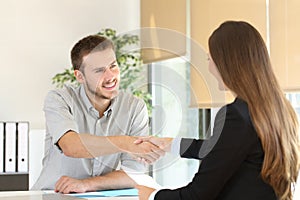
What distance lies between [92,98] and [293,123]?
0.69 m

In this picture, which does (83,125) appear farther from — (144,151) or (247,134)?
(247,134)

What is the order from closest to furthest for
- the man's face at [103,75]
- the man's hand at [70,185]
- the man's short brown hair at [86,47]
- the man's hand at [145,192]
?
the man's hand at [145,192] → the man's face at [103,75] → the man's short brown hair at [86,47] → the man's hand at [70,185]

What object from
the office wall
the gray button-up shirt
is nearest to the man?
the gray button-up shirt

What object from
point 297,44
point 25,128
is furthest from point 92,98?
point 25,128

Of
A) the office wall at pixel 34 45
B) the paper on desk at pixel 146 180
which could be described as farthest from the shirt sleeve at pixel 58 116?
the office wall at pixel 34 45

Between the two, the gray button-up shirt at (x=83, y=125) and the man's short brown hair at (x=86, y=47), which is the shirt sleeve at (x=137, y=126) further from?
the man's short brown hair at (x=86, y=47)

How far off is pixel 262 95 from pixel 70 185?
98 centimetres

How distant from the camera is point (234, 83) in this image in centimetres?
141

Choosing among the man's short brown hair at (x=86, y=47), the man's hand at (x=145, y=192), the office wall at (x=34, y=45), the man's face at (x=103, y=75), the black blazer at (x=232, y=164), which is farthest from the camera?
the office wall at (x=34, y=45)

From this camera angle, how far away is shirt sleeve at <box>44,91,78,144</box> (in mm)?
2219

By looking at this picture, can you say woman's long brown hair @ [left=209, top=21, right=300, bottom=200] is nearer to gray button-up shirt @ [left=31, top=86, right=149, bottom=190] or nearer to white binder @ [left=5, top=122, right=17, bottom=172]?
gray button-up shirt @ [left=31, top=86, right=149, bottom=190]

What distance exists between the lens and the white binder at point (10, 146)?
3.64 meters

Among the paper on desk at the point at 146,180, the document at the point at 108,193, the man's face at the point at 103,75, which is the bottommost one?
the document at the point at 108,193

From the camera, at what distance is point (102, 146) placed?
183 cm
